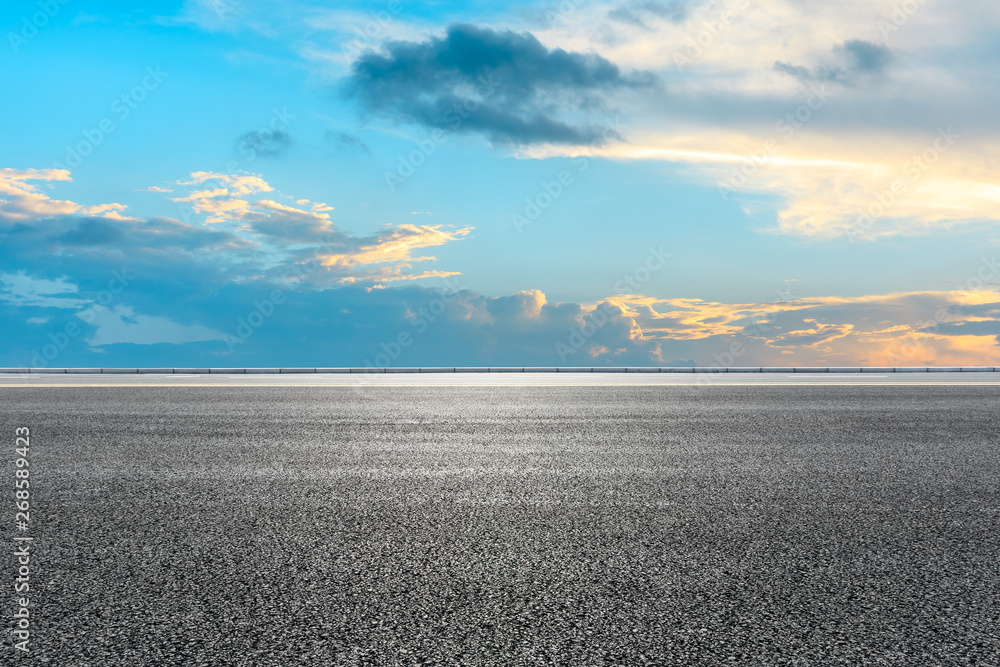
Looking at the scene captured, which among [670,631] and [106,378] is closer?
[670,631]

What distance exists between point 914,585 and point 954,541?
1.00 meters

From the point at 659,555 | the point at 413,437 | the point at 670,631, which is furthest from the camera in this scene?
the point at 413,437

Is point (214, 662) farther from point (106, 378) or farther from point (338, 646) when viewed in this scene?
point (106, 378)

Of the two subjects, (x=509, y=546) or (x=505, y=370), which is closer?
(x=509, y=546)

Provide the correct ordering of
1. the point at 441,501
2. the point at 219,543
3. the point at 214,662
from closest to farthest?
the point at 214,662
the point at 219,543
the point at 441,501

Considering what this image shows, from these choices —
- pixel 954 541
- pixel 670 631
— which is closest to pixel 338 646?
pixel 670 631

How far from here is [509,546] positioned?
3.75 meters

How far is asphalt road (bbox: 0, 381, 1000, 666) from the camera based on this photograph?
266 centimetres

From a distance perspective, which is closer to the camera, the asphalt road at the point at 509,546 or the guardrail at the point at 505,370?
the asphalt road at the point at 509,546

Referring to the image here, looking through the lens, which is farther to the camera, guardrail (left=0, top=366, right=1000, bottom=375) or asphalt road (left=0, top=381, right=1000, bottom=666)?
guardrail (left=0, top=366, right=1000, bottom=375)

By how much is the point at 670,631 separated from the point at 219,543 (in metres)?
2.60

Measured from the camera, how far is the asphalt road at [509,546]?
266 centimetres

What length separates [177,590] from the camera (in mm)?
3182

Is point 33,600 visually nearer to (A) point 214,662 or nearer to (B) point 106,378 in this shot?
(A) point 214,662
